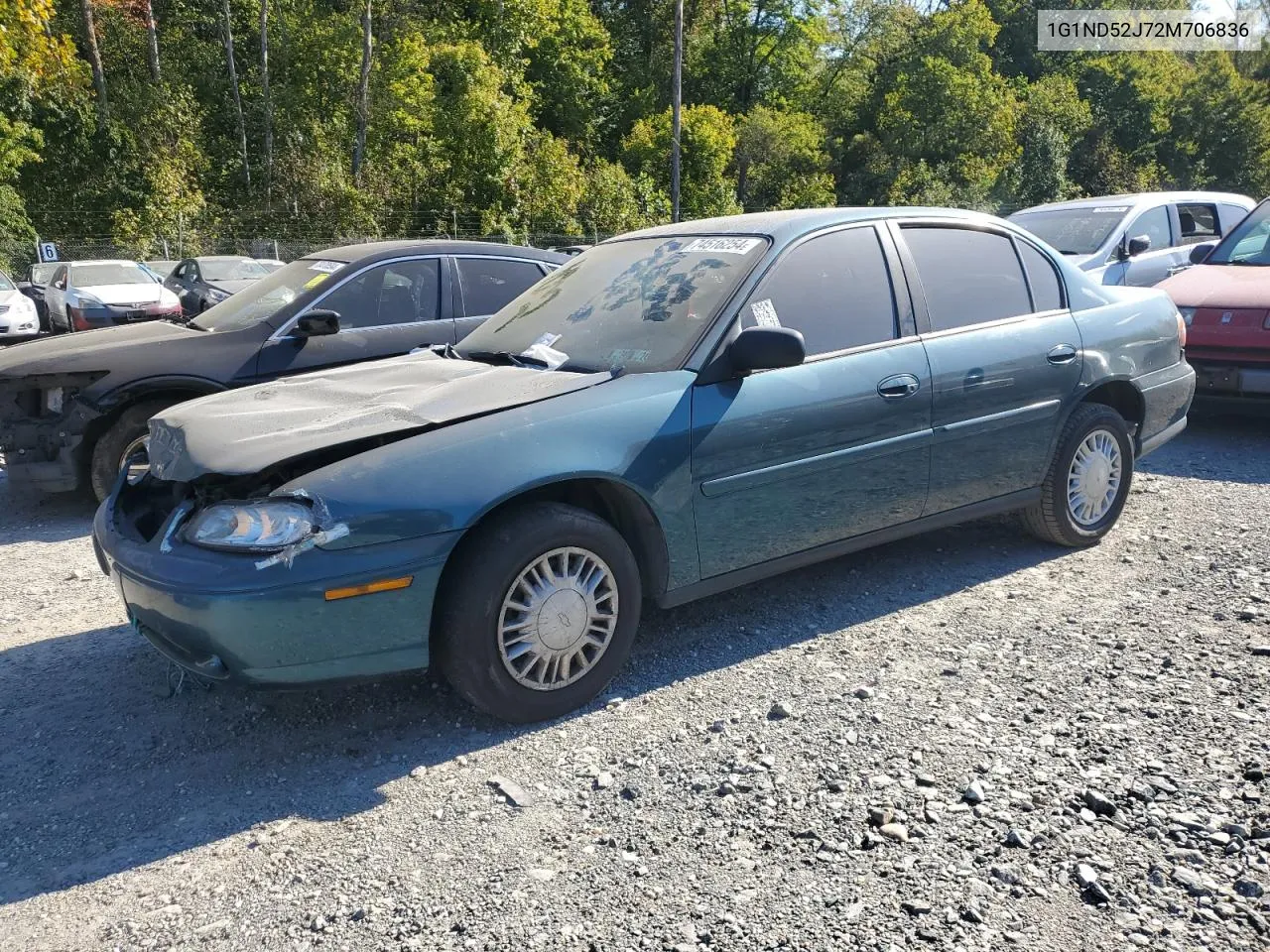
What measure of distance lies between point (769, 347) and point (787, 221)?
880 mm

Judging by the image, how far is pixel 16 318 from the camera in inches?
629

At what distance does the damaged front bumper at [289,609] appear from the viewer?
9.71ft

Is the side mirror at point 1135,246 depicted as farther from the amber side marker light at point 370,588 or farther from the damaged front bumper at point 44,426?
the damaged front bumper at point 44,426

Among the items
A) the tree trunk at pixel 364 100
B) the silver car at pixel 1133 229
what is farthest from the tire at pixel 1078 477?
the tree trunk at pixel 364 100

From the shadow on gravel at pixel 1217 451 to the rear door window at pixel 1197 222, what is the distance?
2.94m

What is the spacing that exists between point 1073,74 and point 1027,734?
60824 millimetres

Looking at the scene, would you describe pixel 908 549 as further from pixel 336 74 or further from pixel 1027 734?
pixel 336 74

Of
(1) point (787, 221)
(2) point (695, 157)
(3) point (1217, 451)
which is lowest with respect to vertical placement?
(3) point (1217, 451)

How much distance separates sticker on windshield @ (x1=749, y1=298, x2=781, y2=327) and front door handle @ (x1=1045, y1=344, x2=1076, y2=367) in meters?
1.56

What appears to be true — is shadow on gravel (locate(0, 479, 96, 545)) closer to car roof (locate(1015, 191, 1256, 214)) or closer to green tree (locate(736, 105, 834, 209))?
car roof (locate(1015, 191, 1256, 214))

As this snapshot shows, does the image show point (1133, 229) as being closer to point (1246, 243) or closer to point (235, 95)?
point (1246, 243)

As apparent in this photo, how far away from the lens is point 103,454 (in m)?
6.17

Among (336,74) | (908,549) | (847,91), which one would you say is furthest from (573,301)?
(847,91)

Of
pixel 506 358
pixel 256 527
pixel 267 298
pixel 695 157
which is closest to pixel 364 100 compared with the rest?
pixel 695 157
